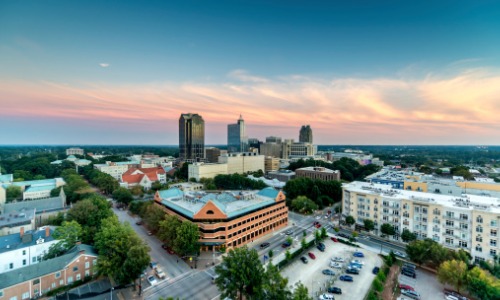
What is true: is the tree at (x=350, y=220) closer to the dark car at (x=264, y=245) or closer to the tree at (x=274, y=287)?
the dark car at (x=264, y=245)

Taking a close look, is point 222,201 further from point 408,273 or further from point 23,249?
point 408,273

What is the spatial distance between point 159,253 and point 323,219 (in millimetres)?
43941

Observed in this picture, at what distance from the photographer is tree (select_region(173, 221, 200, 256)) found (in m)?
41.2

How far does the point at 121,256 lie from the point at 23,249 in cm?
1783

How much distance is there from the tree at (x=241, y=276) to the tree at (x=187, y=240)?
38.9ft

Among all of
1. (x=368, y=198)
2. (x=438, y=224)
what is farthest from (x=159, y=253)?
(x=438, y=224)

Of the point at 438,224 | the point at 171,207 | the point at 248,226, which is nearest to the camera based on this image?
the point at 438,224

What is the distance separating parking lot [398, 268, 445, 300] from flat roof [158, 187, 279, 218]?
3015 cm

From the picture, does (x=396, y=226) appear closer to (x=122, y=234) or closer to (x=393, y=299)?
(x=393, y=299)

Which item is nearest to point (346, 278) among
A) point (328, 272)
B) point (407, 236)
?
point (328, 272)

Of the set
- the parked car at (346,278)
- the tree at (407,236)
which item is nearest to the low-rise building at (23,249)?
the parked car at (346,278)

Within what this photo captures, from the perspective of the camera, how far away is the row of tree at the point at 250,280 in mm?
27266

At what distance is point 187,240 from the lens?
41.3m

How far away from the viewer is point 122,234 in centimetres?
3725
